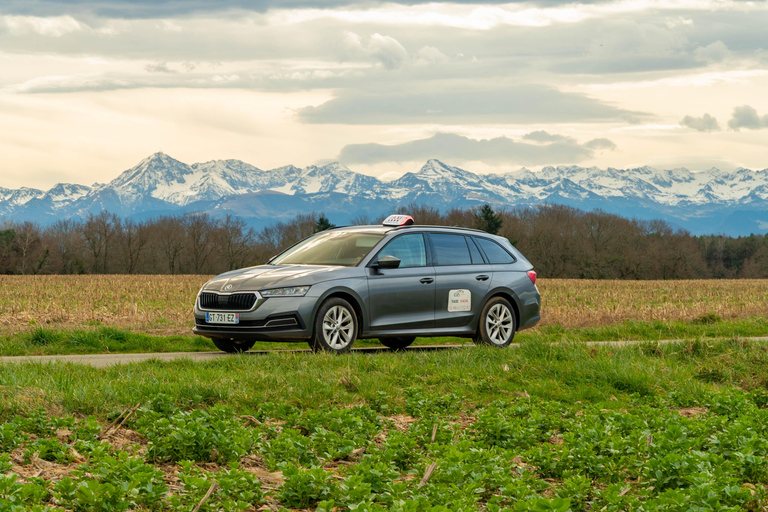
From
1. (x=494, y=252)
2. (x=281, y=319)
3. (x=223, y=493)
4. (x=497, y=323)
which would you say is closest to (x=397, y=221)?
(x=494, y=252)

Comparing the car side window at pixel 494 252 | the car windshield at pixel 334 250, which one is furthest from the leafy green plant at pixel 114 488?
the car side window at pixel 494 252

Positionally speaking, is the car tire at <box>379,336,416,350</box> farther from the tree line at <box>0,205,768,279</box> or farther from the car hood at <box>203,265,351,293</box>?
the tree line at <box>0,205,768,279</box>

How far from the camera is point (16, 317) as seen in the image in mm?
16422

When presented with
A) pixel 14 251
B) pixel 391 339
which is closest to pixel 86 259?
pixel 14 251

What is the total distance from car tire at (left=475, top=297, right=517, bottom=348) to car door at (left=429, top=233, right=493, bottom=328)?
0.68ft

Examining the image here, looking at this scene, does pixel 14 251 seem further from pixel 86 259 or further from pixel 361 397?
pixel 361 397

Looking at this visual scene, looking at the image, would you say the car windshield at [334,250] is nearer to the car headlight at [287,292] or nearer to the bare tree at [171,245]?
the car headlight at [287,292]

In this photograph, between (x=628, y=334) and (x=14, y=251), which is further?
(x=14, y=251)

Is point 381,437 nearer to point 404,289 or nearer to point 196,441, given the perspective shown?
point 196,441

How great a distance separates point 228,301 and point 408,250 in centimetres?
283

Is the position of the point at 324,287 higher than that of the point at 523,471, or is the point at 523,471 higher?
the point at 324,287

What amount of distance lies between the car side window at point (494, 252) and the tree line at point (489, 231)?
7030 centimetres

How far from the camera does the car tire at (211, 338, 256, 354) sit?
11000mm

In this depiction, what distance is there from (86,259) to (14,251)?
1407 centimetres
